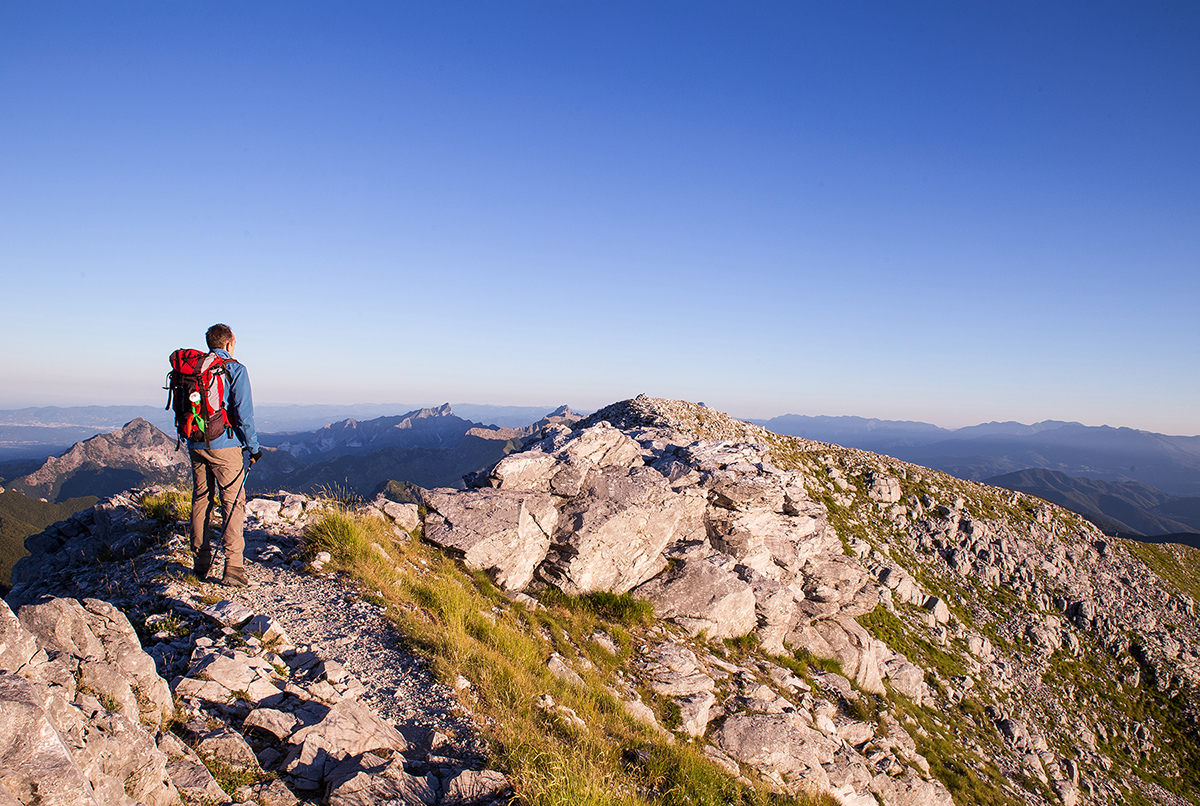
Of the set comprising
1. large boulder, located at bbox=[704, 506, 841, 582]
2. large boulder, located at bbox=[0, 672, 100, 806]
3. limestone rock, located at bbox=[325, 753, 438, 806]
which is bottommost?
large boulder, located at bbox=[704, 506, 841, 582]

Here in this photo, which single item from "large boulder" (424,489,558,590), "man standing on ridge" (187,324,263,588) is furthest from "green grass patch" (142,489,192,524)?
"large boulder" (424,489,558,590)

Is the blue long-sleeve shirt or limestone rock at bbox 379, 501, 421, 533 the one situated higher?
the blue long-sleeve shirt

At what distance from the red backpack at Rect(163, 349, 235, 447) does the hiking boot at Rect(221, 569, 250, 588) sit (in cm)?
273

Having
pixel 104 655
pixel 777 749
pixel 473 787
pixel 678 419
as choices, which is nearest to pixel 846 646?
pixel 777 749

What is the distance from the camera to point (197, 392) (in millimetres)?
9188

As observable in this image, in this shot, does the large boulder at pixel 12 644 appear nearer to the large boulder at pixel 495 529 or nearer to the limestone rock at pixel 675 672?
the large boulder at pixel 495 529

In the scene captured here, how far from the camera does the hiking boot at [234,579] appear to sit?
32.3 feet

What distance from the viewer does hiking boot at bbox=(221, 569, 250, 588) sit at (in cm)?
985

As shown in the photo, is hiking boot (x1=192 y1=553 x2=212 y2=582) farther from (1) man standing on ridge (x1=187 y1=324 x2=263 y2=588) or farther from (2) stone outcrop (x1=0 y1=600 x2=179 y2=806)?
(2) stone outcrop (x1=0 y1=600 x2=179 y2=806)

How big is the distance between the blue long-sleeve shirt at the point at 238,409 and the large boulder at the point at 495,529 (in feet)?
21.0

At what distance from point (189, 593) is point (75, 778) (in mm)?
6802

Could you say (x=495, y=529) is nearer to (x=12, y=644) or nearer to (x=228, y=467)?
(x=228, y=467)

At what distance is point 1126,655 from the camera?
1428 inches

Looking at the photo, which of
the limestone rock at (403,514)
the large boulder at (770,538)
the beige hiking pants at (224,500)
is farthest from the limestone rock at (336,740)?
the large boulder at (770,538)
